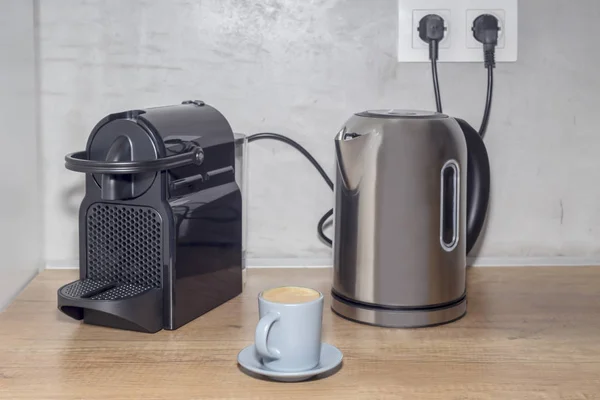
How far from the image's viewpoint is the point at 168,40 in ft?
3.85

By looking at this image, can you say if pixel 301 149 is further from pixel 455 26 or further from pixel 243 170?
pixel 455 26

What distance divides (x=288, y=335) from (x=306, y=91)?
0.50 meters

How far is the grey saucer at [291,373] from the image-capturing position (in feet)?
2.56

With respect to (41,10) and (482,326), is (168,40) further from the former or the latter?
(482,326)

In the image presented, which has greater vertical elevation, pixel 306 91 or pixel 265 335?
pixel 306 91

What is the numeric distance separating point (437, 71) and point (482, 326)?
0.41m

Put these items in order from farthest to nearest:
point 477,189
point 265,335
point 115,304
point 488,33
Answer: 1. point 488,33
2. point 477,189
3. point 115,304
4. point 265,335

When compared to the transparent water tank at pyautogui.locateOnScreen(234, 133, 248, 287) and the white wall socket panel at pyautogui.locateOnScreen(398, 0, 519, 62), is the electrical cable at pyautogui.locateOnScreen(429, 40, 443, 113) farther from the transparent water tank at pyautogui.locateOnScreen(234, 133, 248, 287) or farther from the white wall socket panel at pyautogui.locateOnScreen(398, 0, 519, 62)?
the transparent water tank at pyautogui.locateOnScreen(234, 133, 248, 287)

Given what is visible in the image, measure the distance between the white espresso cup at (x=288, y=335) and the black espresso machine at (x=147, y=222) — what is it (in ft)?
0.53

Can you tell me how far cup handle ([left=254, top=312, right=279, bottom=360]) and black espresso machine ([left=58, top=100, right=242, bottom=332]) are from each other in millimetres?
168

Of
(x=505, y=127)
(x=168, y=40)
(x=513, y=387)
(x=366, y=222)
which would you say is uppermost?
(x=168, y=40)

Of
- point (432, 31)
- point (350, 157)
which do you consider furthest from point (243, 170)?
point (432, 31)

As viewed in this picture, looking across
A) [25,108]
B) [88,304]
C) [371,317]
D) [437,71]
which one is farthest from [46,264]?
[437,71]

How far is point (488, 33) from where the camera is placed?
1168 mm
